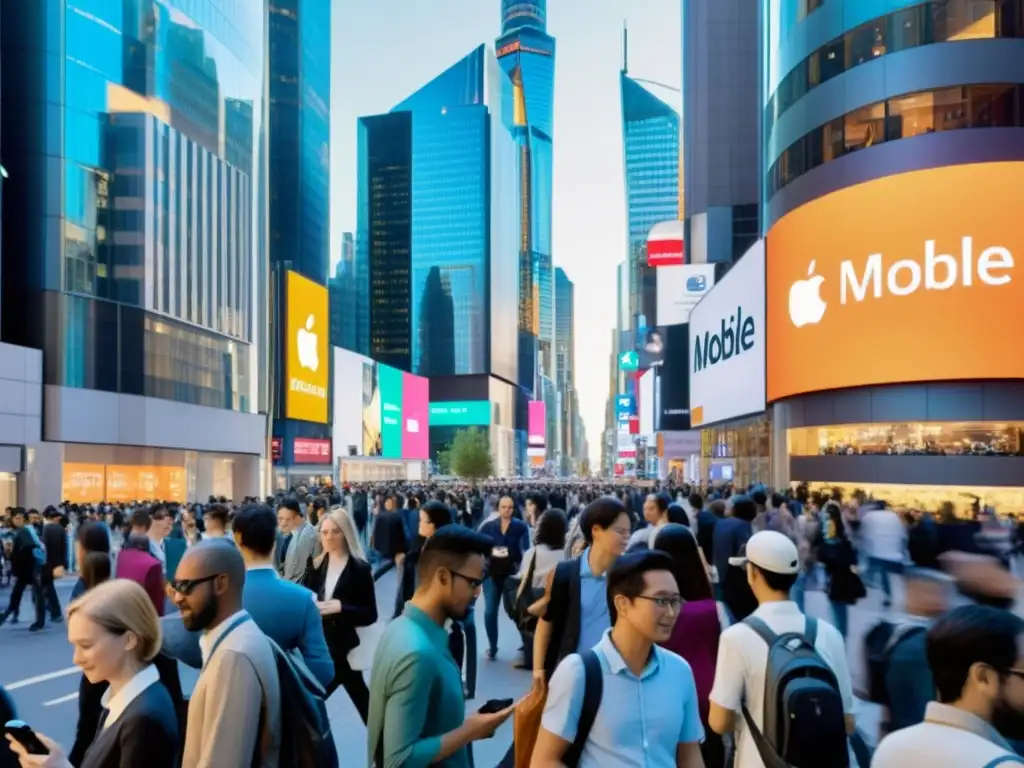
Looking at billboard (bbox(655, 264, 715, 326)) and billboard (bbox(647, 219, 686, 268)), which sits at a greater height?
billboard (bbox(647, 219, 686, 268))

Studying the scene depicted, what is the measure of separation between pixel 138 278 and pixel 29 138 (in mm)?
7612

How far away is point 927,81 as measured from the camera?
103ft

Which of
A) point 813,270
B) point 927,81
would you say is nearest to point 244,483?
point 813,270

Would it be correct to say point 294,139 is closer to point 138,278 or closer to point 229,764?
point 138,278

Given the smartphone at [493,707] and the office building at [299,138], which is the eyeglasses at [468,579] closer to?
the smartphone at [493,707]

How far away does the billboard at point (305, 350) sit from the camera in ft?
243

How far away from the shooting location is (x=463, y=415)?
162625 mm

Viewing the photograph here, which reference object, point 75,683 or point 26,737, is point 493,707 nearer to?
point 26,737

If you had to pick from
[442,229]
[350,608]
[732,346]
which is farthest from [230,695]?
[442,229]

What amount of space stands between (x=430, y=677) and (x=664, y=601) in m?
0.75

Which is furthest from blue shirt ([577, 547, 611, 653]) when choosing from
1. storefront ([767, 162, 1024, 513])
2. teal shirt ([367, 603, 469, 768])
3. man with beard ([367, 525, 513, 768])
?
storefront ([767, 162, 1024, 513])

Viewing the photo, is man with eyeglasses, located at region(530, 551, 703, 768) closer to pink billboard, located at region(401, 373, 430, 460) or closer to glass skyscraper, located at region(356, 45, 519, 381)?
pink billboard, located at region(401, 373, 430, 460)

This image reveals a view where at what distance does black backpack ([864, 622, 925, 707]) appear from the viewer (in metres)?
4.16

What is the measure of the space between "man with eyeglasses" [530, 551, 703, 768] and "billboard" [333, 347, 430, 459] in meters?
89.9
